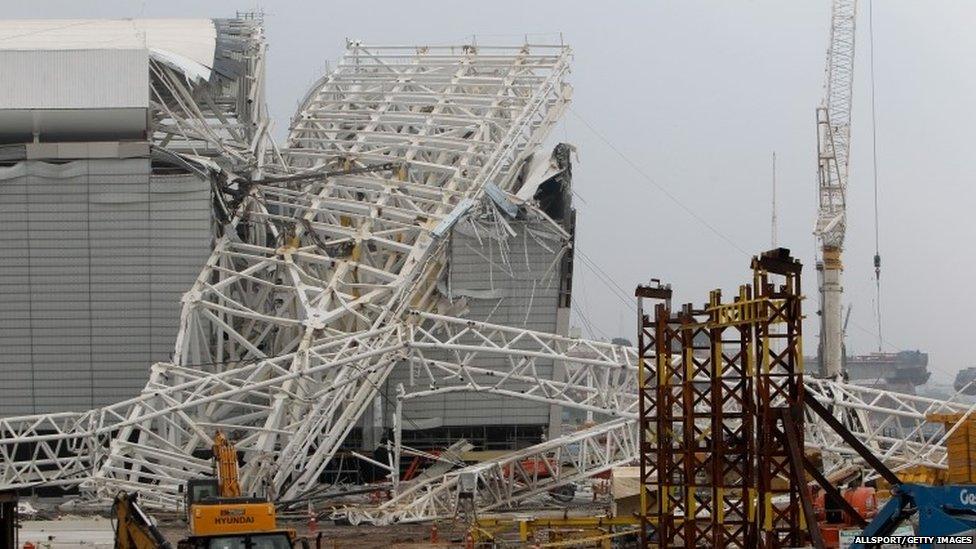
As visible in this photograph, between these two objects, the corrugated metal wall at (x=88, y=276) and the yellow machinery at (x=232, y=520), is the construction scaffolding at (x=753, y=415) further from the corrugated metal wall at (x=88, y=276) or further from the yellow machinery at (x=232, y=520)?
the corrugated metal wall at (x=88, y=276)

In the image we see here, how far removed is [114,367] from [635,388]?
20922 millimetres

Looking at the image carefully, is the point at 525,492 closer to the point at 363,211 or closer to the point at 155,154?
the point at 363,211

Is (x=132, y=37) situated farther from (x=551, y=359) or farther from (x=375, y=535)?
(x=375, y=535)

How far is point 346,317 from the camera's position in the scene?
246 ft

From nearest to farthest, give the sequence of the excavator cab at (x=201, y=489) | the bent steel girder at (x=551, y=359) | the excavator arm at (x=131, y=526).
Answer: the excavator arm at (x=131, y=526), the excavator cab at (x=201, y=489), the bent steel girder at (x=551, y=359)

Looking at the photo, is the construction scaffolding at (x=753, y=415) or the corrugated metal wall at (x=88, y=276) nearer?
the construction scaffolding at (x=753, y=415)

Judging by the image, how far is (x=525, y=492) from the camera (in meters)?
69.8

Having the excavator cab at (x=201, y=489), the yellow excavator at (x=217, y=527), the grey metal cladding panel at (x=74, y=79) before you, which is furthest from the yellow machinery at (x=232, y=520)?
the grey metal cladding panel at (x=74, y=79)

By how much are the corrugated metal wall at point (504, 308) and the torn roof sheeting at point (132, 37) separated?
14.5 m

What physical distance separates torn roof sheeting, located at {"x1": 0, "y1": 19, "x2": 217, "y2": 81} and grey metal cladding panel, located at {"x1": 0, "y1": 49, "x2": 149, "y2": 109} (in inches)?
37.0

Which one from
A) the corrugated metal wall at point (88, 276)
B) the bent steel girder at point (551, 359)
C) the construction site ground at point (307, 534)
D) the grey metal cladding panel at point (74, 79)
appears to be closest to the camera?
the construction site ground at point (307, 534)

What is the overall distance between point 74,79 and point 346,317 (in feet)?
49.2

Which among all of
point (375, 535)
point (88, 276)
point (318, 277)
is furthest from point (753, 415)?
point (88, 276)

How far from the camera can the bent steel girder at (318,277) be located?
66.9 meters
